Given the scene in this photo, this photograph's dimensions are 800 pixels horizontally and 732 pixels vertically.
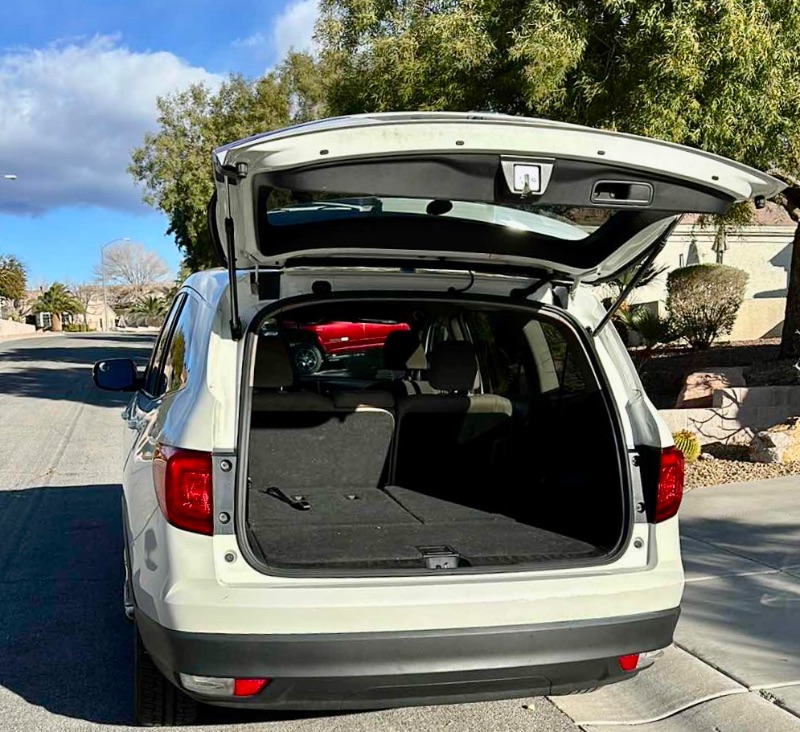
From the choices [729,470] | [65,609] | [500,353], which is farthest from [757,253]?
[65,609]

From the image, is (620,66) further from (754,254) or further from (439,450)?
(754,254)

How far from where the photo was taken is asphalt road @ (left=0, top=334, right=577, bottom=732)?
12.3 ft

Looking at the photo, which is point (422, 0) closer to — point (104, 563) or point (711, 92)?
point (711, 92)

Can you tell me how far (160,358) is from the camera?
4.80 m

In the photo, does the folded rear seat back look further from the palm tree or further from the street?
the palm tree

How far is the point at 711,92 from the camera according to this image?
8406mm

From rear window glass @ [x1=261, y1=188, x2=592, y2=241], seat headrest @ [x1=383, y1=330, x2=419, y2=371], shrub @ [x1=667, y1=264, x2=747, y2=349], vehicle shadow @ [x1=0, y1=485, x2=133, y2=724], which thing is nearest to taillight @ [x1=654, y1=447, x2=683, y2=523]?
rear window glass @ [x1=261, y1=188, x2=592, y2=241]

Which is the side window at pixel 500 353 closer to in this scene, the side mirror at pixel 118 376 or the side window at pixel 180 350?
the side window at pixel 180 350

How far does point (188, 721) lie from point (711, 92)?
7294mm

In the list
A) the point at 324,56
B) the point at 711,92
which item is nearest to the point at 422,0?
the point at 324,56

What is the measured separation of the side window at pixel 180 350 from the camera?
346 centimetres

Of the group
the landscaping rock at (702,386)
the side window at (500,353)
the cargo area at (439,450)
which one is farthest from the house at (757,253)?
the cargo area at (439,450)

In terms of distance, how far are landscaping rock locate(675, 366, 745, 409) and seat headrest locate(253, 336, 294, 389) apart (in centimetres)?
715

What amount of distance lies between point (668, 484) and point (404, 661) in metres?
1.19
